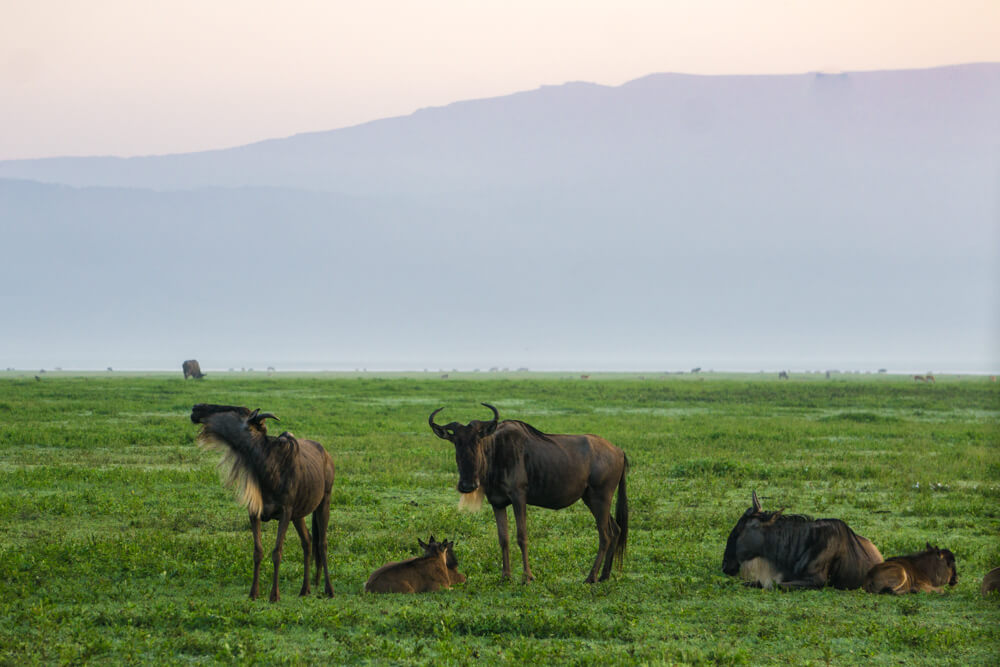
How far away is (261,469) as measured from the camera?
1166 centimetres

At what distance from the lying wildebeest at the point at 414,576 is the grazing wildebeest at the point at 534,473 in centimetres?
85

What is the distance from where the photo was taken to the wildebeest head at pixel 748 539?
13336 mm

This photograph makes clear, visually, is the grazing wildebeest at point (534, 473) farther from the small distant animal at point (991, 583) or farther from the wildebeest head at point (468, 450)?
the small distant animal at point (991, 583)

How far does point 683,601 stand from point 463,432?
3575 mm

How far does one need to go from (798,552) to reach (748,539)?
2.26ft

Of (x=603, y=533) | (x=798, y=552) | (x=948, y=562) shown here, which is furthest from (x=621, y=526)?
(x=948, y=562)

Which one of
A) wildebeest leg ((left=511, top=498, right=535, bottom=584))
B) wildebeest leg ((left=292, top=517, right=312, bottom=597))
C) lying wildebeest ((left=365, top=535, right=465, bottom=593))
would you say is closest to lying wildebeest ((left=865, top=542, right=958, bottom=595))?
wildebeest leg ((left=511, top=498, right=535, bottom=584))

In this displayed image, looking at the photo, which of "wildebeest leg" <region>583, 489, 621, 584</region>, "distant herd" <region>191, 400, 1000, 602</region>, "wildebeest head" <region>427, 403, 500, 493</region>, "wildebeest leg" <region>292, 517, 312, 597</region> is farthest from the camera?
"wildebeest leg" <region>583, 489, 621, 584</region>

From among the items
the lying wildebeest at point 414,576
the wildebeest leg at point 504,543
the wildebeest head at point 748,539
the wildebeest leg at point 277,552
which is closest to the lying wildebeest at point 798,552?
the wildebeest head at point 748,539

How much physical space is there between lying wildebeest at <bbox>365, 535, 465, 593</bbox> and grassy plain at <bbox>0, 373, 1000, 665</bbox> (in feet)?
1.14

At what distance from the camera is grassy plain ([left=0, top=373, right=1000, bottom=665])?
32.8 ft

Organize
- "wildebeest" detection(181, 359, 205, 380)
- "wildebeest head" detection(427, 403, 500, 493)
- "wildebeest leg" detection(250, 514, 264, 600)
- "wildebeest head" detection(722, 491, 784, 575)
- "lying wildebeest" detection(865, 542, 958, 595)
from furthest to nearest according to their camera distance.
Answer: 1. "wildebeest" detection(181, 359, 205, 380)
2. "wildebeest head" detection(722, 491, 784, 575)
3. "wildebeest head" detection(427, 403, 500, 493)
4. "lying wildebeest" detection(865, 542, 958, 595)
5. "wildebeest leg" detection(250, 514, 264, 600)

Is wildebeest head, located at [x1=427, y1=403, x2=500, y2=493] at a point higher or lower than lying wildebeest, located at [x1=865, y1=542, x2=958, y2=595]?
higher

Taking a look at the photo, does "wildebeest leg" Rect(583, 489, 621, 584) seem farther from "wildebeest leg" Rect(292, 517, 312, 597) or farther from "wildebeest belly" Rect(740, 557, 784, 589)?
"wildebeest leg" Rect(292, 517, 312, 597)
